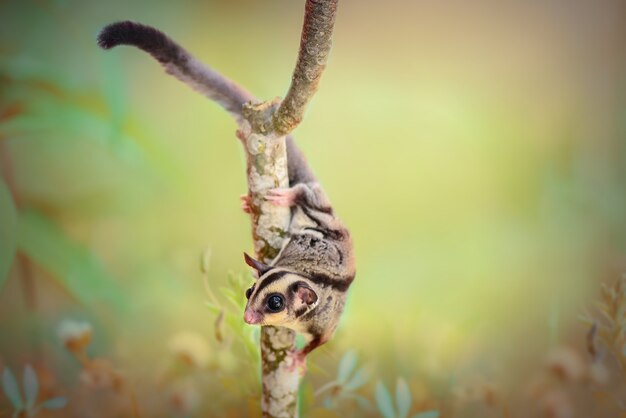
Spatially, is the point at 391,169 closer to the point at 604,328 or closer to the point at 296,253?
the point at 296,253

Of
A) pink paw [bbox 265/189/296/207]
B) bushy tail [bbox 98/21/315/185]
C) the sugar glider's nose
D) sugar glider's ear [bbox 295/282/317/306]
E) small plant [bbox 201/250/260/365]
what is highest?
bushy tail [bbox 98/21/315/185]

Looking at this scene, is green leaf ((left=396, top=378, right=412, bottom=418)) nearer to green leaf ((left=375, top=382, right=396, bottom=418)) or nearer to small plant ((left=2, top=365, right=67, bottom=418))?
green leaf ((left=375, top=382, right=396, bottom=418))

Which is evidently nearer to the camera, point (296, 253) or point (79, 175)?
point (296, 253)

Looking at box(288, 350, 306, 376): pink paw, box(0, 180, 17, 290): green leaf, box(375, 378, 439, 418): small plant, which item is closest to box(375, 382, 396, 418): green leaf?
box(375, 378, 439, 418): small plant

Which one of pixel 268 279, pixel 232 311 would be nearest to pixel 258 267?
pixel 268 279

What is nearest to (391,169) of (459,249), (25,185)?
(459,249)

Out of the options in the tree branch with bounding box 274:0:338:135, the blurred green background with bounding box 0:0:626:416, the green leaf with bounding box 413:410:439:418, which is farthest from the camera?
the green leaf with bounding box 413:410:439:418
